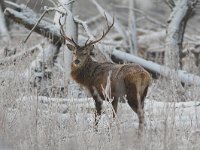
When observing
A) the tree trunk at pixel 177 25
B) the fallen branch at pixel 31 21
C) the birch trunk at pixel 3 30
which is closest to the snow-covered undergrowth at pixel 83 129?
A: the fallen branch at pixel 31 21

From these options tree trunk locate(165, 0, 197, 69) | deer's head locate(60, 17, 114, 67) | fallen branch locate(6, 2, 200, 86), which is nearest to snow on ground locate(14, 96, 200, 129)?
deer's head locate(60, 17, 114, 67)

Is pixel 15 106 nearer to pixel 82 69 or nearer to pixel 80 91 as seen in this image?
pixel 82 69

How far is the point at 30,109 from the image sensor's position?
8328mm

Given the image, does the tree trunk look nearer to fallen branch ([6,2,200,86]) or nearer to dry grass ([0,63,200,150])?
fallen branch ([6,2,200,86])

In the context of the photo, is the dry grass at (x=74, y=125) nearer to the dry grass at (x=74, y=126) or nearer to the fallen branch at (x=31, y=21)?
the dry grass at (x=74, y=126)

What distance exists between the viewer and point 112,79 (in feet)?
30.3

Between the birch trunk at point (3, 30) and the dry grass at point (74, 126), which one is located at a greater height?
the birch trunk at point (3, 30)

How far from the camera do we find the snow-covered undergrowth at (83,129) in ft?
23.1

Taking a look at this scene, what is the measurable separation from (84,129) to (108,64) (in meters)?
1.88

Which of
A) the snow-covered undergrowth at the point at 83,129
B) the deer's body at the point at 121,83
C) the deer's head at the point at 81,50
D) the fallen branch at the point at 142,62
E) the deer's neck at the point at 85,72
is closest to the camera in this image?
the snow-covered undergrowth at the point at 83,129

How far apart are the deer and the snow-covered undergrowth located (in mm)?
189

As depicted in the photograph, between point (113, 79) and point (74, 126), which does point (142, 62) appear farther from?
point (74, 126)

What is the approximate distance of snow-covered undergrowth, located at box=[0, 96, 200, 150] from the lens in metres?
7.05

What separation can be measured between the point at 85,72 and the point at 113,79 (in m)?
0.79
